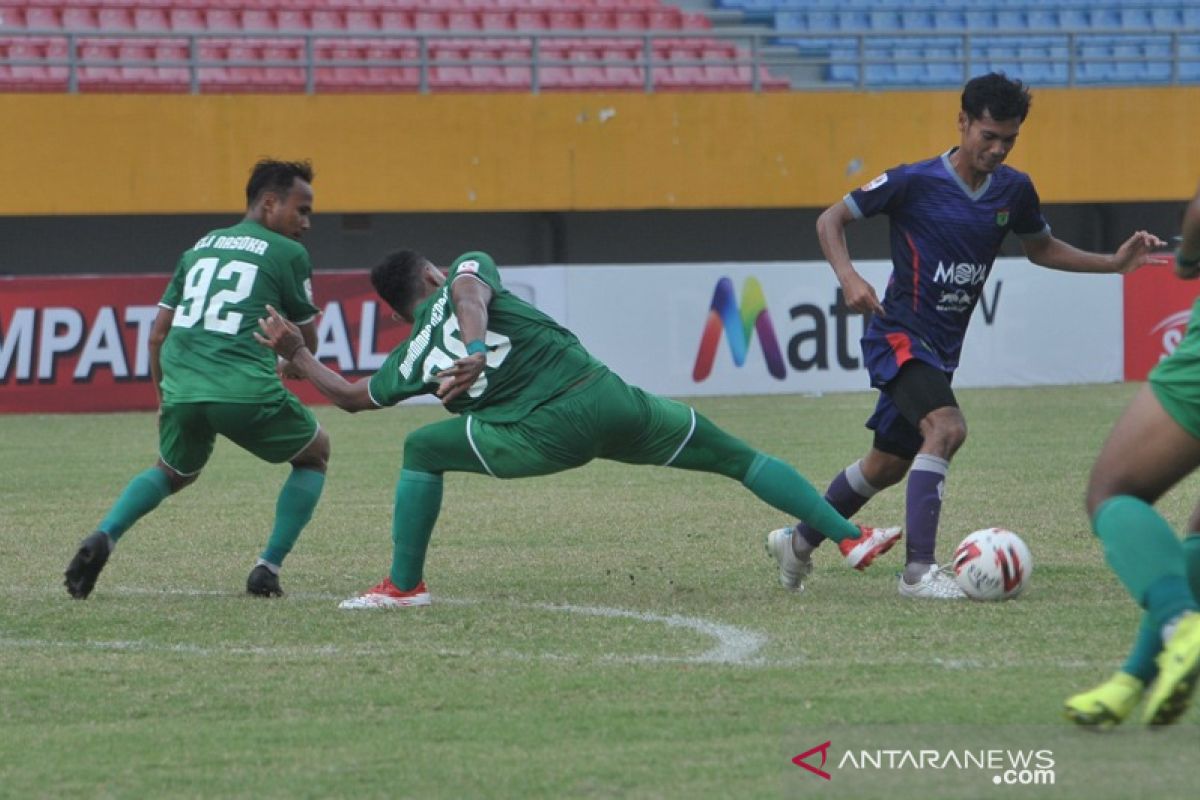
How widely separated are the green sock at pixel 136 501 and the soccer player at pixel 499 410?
91 cm

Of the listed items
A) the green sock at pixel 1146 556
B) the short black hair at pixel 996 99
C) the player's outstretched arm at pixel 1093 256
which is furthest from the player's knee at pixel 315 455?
the green sock at pixel 1146 556

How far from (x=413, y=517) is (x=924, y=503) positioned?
2038 millimetres

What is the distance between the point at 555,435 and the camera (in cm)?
721

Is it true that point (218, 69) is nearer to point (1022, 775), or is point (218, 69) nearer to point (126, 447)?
point (126, 447)

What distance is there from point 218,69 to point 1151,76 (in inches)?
518

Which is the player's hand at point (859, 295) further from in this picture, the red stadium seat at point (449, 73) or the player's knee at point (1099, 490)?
the red stadium seat at point (449, 73)

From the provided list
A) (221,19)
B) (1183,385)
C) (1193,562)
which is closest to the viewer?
(1183,385)

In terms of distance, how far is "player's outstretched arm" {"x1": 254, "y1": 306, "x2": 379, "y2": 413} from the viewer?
7320mm

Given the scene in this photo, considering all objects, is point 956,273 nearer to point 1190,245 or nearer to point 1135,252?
point 1135,252

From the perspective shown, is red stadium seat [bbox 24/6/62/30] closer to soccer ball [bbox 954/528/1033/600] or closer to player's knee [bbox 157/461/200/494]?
player's knee [bbox 157/461/200/494]

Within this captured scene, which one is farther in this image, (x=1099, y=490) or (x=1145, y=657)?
(x=1099, y=490)

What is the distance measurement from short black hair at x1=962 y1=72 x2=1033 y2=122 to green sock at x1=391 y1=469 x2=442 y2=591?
2.60 m

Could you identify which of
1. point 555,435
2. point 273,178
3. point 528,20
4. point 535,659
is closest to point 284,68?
point 528,20

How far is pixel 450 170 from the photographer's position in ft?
77.6
